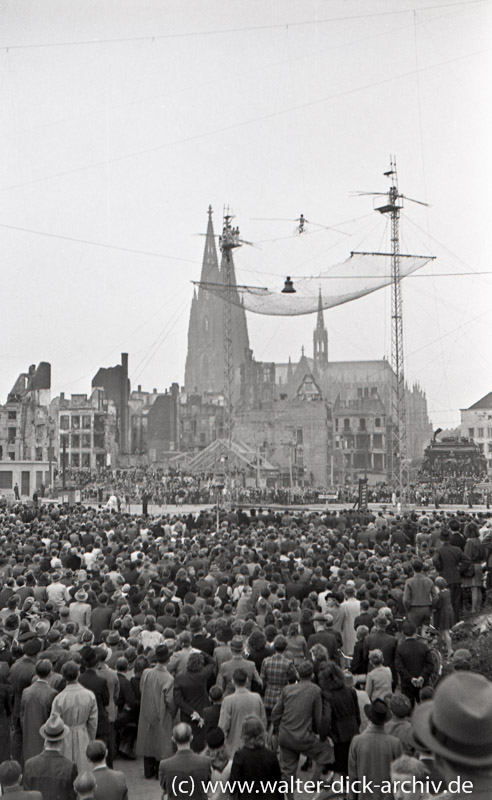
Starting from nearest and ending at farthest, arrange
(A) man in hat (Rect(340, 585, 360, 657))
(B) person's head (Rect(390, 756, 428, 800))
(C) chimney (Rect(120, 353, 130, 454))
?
(B) person's head (Rect(390, 756, 428, 800)), (A) man in hat (Rect(340, 585, 360, 657)), (C) chimney (Rect(120, 353, 130, 454))

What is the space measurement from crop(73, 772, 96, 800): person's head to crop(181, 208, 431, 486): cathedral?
5335cm

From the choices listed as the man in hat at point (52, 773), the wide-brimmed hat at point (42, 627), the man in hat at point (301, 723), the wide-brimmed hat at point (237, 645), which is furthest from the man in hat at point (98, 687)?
the wide-brimmed hat at point (42, 627)

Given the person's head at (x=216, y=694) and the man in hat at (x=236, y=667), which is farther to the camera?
the man in hat at (x=236, y=667)

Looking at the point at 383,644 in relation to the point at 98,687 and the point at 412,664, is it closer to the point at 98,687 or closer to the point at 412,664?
the point at 412,664

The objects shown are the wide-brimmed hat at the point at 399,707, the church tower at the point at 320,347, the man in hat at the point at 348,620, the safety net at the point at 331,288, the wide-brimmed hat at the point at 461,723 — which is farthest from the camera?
the church tower at the point at 320,347

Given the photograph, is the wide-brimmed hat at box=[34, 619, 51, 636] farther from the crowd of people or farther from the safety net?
the safety net

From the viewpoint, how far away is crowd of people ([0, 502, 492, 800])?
496 centimetres

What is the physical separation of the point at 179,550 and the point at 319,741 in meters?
9.39

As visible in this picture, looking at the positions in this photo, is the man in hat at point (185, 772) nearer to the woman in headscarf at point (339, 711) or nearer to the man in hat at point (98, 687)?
the woman in headscarf at point (339, 711)

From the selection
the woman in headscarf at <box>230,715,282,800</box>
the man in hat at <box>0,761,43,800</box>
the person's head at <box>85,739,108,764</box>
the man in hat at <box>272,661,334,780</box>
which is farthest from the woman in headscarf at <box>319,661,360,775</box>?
the man in hat at <box>0,761,43,800</box>

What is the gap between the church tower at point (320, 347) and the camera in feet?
418

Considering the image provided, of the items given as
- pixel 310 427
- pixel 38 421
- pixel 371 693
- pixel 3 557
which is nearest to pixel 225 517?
pixel 3 557

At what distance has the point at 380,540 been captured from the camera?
17.9 meters

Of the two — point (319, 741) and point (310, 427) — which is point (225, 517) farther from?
point (310, 427)
